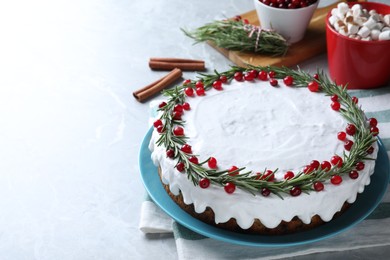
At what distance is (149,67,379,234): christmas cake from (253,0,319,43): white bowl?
373 millimetres

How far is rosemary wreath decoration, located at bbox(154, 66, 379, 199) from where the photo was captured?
4.25 ft

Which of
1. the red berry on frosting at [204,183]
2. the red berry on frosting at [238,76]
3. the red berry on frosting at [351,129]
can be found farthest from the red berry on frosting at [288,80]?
the red berry on frosting at [204,183]

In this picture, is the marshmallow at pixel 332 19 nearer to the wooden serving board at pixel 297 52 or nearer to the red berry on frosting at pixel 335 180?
the wooden serving board at pixel 297 52

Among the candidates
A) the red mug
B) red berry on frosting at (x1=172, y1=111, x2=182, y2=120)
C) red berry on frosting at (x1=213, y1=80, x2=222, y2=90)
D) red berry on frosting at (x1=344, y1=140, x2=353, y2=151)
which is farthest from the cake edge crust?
the red mug

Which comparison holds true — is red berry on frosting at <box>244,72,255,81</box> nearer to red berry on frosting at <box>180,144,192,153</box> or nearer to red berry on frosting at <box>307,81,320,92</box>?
red berry on frosting at <box>307,81,320,92</box>

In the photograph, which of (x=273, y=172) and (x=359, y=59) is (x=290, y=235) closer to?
(x=273, y=172)

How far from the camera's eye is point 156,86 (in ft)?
6.28

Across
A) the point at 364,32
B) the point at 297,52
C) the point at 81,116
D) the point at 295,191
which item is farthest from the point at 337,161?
the point at 81,116

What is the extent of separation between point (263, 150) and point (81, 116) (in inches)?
26.5

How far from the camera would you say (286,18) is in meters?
1.96

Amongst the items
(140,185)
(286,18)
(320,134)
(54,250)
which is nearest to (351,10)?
(286,18)

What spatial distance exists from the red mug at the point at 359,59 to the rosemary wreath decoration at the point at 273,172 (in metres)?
0.25

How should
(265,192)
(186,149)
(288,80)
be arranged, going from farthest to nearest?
(288,80)
(186,149)
(265,192)

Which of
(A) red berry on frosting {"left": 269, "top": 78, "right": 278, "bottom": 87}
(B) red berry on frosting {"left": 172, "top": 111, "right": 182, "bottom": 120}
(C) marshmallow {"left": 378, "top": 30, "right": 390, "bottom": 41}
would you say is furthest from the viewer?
(C) marshmallow {"left": 378, "top": 30, "right": 390, "bottom": 41}
